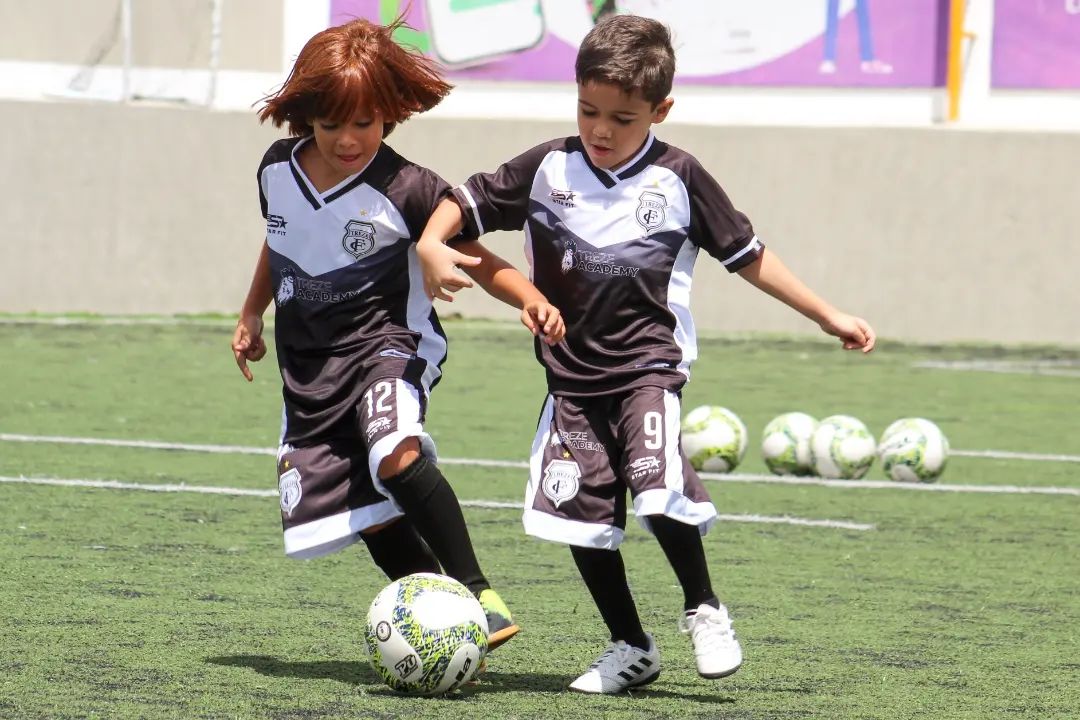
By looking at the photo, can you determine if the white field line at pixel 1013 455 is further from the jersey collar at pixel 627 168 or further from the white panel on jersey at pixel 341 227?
the white panel on jersey at pixel 341 227

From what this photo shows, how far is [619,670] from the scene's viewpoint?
172 inches

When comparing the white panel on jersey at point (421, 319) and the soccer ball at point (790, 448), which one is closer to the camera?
the white panel on jersey at point (421, 319)

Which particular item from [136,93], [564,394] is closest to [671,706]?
[564,394]

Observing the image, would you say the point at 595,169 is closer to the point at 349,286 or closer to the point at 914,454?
the point at 349,286

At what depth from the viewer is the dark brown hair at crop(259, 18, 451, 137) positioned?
4.45m

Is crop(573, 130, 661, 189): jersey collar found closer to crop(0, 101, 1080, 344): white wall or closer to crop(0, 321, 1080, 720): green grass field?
crop(0, 321, 1080, 720): green grass field

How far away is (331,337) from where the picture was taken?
456 centimetres

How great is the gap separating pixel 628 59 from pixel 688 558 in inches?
46.5

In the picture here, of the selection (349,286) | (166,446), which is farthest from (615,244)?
(166,446)

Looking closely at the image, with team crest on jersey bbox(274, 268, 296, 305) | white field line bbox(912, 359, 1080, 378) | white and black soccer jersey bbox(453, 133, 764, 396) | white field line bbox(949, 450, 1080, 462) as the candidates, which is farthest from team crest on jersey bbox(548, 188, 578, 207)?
white field line bbox(912, 359, 1080, 378)

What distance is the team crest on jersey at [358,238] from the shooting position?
14.8 feet

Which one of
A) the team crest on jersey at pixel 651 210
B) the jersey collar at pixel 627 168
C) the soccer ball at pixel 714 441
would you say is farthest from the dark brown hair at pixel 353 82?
the soccer ball at pixel 714 441

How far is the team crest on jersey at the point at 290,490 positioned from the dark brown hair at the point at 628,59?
47.3 inches

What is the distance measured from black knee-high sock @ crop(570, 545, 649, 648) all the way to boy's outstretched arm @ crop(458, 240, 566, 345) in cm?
56
